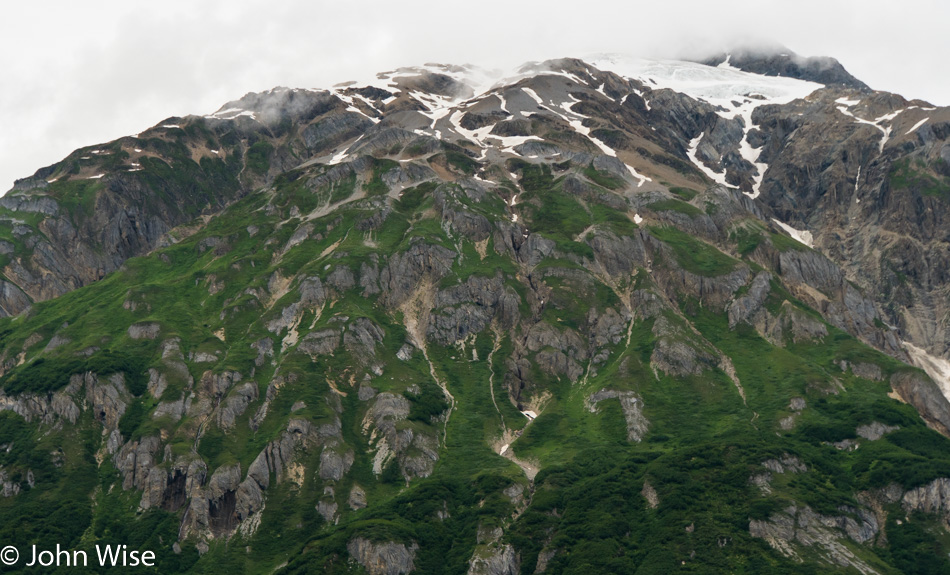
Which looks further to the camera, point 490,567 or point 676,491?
point 676,491

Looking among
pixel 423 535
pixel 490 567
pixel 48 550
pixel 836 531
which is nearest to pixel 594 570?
pixel 490 567

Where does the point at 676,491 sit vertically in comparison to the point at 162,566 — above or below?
above

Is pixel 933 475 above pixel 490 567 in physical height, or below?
above

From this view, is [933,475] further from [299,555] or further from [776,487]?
[299,555]

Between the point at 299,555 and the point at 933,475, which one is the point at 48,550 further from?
the point at 933,475

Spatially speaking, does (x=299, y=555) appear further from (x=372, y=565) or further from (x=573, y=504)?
(x=573, y=504)

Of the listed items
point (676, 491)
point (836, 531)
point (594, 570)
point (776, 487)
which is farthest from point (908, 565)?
point (594, 570)

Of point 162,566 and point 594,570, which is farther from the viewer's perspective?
point 162,566

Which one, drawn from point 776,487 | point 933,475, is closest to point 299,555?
point 776,487
